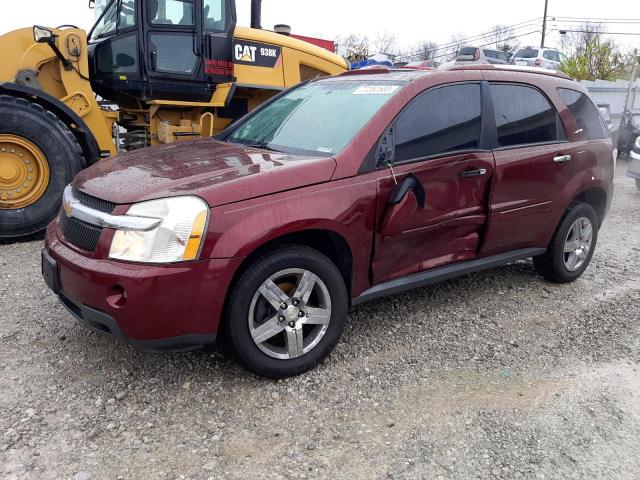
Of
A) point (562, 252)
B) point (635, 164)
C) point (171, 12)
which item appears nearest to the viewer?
point (562, 252)

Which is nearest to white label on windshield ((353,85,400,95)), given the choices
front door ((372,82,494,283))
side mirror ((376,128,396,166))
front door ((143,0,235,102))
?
front door ((372,82,494,283))

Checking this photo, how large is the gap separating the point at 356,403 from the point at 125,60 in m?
5.11

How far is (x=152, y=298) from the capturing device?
8.70 feet

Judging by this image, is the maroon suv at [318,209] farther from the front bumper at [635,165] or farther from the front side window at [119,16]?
the front bumper at [635,165]

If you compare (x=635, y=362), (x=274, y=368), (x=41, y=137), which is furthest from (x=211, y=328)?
(x=41, y=137)

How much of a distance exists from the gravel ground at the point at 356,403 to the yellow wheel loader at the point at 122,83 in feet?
5.58

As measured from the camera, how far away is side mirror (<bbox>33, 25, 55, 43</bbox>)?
561cm

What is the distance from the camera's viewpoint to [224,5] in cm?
670

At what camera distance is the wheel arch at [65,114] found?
5.39 m

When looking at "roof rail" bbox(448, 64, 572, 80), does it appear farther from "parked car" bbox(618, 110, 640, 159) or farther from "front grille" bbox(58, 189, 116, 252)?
"parked car" bbox(618, 110, 640, 159)

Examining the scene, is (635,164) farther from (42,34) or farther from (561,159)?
(42,34)

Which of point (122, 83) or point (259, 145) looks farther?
point (122, 83)

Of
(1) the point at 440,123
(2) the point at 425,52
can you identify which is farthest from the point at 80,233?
(2) the point at 425,52

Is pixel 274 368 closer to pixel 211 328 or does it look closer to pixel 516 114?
pixel 211 328
